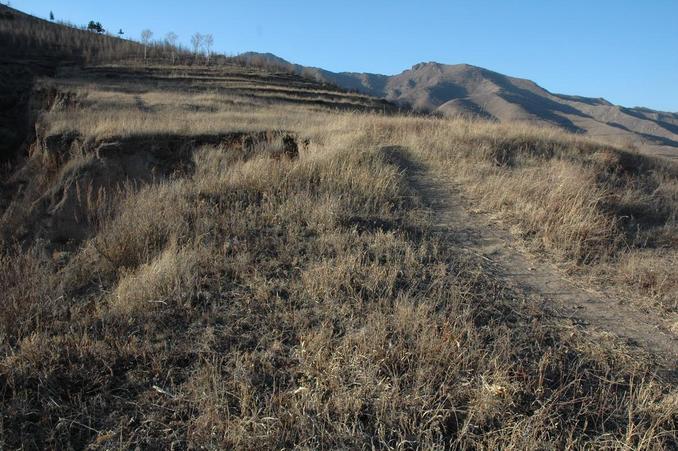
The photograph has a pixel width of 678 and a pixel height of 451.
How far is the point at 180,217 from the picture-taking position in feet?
18.5

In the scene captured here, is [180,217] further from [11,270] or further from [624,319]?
[624,319]

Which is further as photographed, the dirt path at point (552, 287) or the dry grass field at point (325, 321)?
the dirt path at point (552, 287)

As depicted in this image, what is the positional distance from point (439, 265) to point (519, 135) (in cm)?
745

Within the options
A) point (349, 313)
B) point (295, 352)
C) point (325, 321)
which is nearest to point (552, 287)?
point (349, 313)

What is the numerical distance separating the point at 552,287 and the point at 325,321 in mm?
2571

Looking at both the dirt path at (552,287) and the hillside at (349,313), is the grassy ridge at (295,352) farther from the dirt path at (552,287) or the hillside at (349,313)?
the dirt path at (552,287)

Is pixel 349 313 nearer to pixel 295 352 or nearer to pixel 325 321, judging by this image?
pixel 325 321

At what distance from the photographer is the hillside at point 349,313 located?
2.83 metres

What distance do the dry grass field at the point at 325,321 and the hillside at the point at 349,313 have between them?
0.06ft

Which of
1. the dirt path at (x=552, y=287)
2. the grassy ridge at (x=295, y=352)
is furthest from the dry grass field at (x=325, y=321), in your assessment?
the dirt path at (x=552, y=287)

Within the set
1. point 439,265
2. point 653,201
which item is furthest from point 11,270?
point 653,201

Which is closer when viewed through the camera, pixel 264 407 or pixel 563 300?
pixel 264 407

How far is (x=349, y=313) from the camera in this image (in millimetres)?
3910

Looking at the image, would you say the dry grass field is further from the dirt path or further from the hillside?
the dirt path
